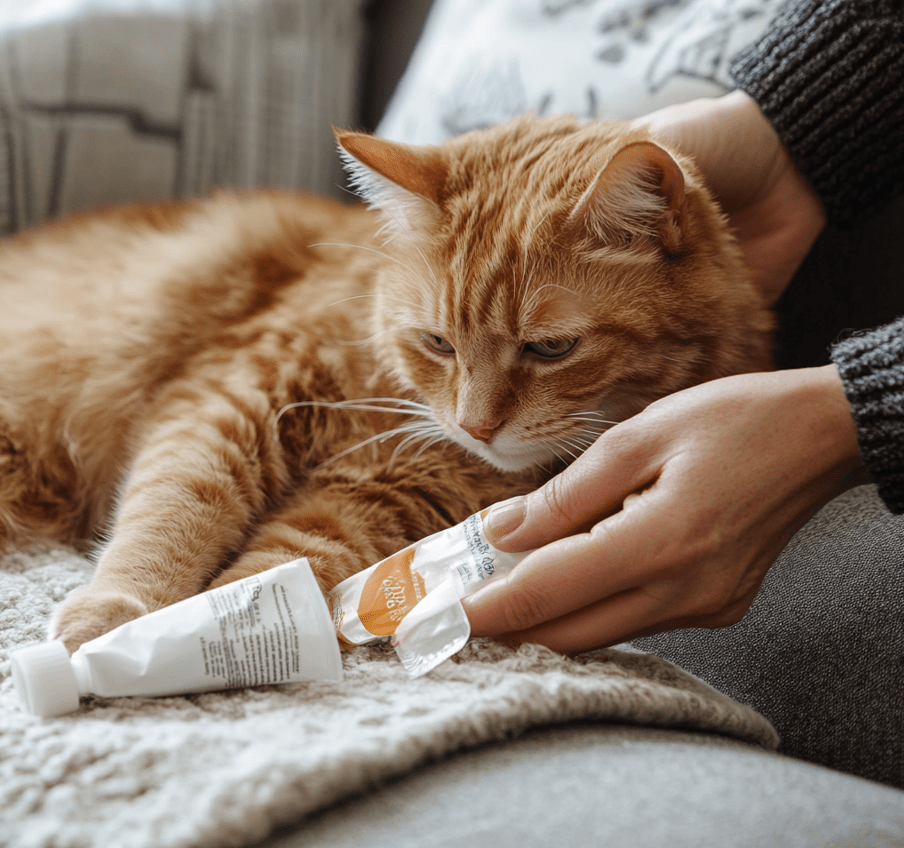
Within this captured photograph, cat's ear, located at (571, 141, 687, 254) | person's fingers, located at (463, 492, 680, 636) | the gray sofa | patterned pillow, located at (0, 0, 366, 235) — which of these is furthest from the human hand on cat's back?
patterned pillow, located at (0, 0, 366, 235)

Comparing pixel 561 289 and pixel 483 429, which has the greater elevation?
pixel 561 289

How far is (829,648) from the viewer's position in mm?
922

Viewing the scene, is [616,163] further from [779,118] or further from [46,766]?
[46,766]

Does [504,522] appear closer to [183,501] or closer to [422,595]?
[422,595]

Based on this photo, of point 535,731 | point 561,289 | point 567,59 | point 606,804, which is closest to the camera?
point 606,804

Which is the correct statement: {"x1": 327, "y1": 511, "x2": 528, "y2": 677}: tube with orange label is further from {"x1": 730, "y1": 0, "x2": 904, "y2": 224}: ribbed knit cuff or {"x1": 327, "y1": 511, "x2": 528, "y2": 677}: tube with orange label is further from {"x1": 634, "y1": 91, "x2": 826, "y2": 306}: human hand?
A: {"x1": 730, "y1": 0, "x2": 904, "y2": 224}: ribbed knit cuff

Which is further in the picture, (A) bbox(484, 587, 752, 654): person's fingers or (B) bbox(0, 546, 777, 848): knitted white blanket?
(A) bbox(484, 587, 752, 654): person's fingers

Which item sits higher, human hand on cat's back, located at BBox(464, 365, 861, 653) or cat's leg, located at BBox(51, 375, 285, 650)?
human hand on cat's back, located at BBox(464, 365, 861, 653)

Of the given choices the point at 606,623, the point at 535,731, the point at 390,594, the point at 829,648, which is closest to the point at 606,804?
the point at 535,731

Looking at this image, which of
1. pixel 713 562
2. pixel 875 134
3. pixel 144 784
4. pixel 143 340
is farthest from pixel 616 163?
pixel 143 340

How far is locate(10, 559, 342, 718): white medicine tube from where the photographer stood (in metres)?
0.70

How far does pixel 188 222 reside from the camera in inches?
61.1

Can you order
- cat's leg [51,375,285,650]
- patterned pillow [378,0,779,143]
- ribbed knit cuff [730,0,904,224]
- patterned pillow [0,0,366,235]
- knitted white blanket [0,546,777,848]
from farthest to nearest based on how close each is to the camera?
patterned pillow [0,0,366,235] → patterned pillow [378,0,779,143] → ribbed knit cuff [730,0,904,224] → cat's leg [51,375,285,650] → knitted white blanket [0,546,777,848]

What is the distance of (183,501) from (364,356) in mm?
380
